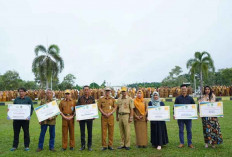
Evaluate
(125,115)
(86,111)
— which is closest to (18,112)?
(86,111)

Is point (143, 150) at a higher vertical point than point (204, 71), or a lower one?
lower

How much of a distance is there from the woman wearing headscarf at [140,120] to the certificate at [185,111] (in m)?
0.99

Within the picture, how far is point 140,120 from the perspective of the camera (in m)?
6.79

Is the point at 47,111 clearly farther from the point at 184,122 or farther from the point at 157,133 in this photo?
the point at 184,122

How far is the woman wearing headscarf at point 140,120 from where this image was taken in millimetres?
6680

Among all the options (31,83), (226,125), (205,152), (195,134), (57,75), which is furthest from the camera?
(31,83)

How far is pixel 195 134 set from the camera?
26.8ft

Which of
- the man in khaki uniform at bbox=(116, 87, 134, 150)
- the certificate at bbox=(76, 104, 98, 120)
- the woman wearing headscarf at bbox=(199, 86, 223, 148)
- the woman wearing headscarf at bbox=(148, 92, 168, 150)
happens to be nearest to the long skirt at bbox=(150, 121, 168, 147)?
the woman wearing headscarf at bbox=(148, 92, 168, 150)

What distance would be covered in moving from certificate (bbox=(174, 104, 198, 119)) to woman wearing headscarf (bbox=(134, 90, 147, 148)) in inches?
39.1

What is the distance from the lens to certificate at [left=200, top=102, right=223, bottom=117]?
20.9 ft

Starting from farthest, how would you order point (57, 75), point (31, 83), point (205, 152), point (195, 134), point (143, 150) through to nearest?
point (31, 83)
point (57, 75)
point (195, 134)
point (143, 150)
point (205, 152)

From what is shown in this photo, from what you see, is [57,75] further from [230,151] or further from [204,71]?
[230,151]

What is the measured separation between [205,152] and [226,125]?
419cm

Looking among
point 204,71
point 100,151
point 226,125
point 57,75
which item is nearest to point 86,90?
point 100,151
